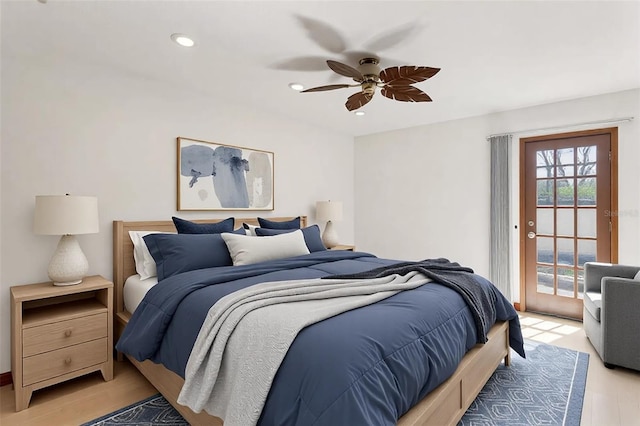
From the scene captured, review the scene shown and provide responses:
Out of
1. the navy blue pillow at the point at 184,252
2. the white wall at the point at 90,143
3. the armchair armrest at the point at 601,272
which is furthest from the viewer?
the armchair armrest at the point at 601,272

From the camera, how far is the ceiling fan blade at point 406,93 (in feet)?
8.36

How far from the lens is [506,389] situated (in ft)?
7.58

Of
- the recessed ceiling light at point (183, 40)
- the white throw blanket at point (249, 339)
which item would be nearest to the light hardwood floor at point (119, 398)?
the white throw blanket at point (249, 339)

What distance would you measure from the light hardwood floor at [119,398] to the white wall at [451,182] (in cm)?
159

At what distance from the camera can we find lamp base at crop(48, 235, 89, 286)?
7.70 ft

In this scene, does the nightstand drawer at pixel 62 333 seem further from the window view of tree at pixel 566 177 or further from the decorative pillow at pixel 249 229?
the window view of tree at pixel 566 177

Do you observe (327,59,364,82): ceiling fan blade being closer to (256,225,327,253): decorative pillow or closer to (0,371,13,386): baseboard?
(256,225,327,253): decorative pillow

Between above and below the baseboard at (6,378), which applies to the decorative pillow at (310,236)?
above

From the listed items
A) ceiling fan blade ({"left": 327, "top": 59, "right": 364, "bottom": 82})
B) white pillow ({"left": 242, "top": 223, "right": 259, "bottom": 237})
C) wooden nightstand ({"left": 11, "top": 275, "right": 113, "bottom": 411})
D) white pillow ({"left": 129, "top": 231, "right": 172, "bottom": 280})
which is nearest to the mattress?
white pillow ({"left": 129, "top": 231, "right": 172, "bottom": 280})

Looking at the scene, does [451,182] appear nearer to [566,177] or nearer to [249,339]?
[566,177]

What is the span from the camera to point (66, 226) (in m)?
2.29

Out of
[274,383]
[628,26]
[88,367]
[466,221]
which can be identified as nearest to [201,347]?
[274,383]

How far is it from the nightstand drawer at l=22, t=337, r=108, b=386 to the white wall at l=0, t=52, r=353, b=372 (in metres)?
0.48

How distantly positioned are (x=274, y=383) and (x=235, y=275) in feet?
3.26
